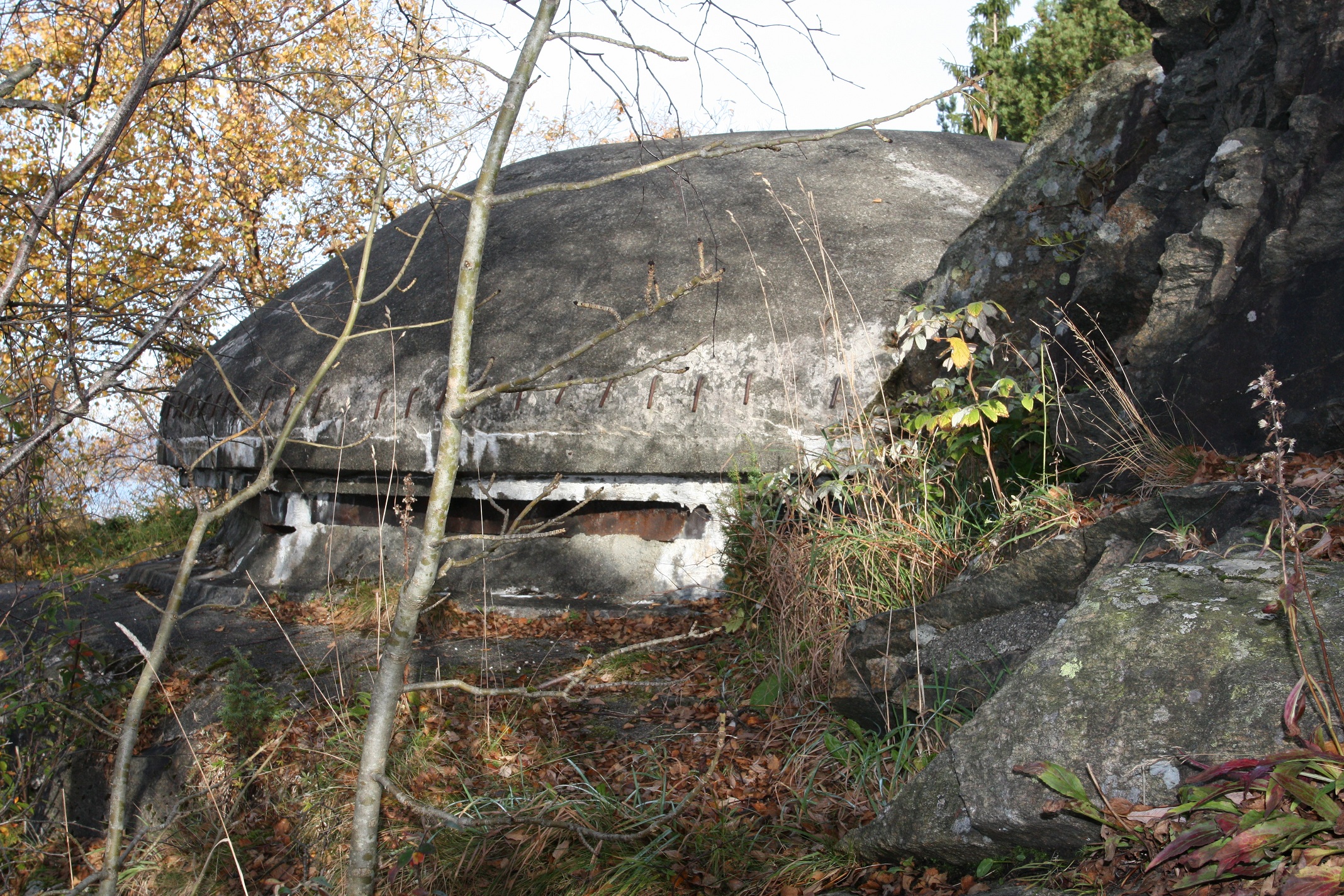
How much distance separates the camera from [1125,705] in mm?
1817

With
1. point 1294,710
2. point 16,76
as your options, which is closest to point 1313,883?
point 1294,710

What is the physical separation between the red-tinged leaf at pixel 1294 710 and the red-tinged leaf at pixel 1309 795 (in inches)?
3.9

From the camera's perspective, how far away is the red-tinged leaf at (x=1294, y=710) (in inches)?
62.5

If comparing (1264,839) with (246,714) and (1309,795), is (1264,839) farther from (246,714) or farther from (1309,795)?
(246,714)

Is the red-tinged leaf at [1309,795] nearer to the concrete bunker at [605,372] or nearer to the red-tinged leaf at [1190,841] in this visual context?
the red-tinged leaf at [1190,841]

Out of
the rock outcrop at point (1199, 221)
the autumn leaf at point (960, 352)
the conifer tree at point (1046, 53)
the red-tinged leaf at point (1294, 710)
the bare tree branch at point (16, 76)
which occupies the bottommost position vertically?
the red-tinged leaf at point (1294, 710)

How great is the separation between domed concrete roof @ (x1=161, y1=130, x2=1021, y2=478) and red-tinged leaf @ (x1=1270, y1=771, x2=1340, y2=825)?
90.9 inches

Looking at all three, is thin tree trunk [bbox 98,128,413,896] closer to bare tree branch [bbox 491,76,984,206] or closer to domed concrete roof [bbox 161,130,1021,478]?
bare tree branch [bbox 491,76,984,206]

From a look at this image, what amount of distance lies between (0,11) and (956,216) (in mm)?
4219

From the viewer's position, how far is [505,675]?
3.69 m

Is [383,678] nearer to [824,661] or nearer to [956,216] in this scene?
[824,661]

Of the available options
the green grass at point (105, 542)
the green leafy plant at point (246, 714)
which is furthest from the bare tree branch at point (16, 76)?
the green grass at point (105, 542)

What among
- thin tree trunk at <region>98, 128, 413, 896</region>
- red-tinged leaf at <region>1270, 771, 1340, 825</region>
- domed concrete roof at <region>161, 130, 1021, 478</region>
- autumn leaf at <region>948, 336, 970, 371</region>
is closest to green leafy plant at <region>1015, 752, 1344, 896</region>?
red-tinged leaf at <region>1270, 771, 1340, 825</region>

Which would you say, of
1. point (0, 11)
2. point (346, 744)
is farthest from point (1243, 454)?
point (0, 11)
